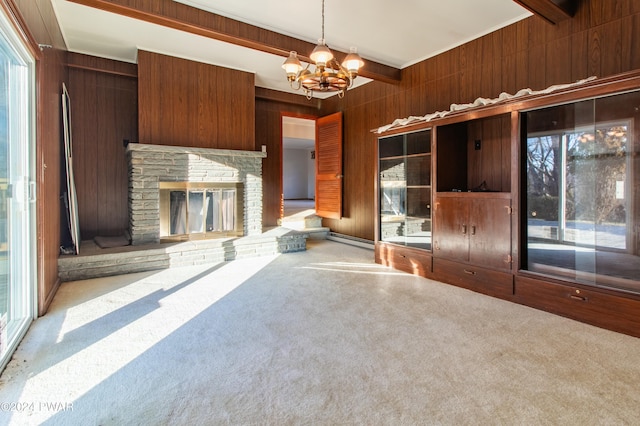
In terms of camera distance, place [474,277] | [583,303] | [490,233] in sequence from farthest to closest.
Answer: [474,277] → [490,233] → [583,303]

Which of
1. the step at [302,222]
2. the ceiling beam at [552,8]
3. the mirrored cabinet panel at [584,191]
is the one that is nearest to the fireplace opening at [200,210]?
the step at [302,222]

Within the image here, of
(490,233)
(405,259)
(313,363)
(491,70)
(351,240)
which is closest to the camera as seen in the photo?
(313,363)

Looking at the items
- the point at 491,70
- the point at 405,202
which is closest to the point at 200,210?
the point at 405,202

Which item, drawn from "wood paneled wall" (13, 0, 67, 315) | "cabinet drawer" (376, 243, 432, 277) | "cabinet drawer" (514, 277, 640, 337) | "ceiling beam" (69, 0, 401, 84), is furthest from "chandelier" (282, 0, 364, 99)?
"cabinet drawer" (514, 277, 640, 337)

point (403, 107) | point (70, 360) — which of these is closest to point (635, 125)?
point (403, 107)

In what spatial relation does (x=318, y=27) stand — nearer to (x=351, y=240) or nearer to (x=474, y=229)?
(x=474, y=229)

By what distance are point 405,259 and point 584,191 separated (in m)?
2.02

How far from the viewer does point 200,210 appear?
5156mm

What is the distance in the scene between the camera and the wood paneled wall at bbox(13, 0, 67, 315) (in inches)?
105

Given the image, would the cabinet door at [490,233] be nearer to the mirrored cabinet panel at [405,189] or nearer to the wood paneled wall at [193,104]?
the mirrored cabinet panel at [405,189]

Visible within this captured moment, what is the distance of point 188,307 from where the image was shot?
3.05 meters

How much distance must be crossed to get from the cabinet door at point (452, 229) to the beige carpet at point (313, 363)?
56 cm

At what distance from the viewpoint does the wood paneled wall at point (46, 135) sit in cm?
266

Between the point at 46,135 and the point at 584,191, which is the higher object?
the point at 46,135
